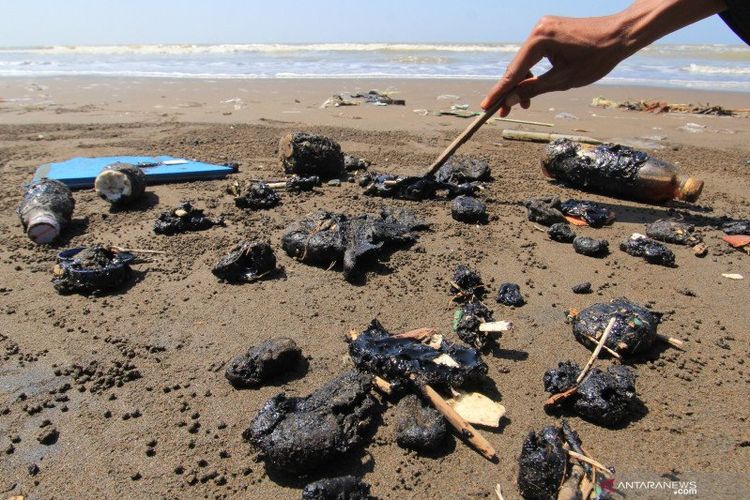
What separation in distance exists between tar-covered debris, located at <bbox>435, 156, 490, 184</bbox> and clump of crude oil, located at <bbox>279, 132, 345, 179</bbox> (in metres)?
1.49

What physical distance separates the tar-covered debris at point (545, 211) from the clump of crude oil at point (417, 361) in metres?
2.91

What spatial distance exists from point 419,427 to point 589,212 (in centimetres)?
402

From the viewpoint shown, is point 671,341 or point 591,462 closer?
point 591,462

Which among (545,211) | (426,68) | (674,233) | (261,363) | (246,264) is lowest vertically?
(261,363)

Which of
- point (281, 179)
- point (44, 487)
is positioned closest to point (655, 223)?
point (281, 179)

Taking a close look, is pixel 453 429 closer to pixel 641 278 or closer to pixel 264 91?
pixel 641 278

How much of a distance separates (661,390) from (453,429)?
1434 millimetres

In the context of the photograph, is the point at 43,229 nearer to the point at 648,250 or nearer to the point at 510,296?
the point at 510,296

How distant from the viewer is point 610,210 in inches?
241

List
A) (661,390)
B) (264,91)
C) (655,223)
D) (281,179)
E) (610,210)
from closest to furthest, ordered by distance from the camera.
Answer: (661,390), (655,223), (610,210), (281,179), (264,91)

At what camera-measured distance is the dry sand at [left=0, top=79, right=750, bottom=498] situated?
2678mm

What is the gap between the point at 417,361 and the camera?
10.3 feet

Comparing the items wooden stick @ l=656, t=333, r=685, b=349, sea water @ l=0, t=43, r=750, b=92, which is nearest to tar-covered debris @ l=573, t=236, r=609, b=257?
wooden stick @ l=656, t=333, r=685, b=349

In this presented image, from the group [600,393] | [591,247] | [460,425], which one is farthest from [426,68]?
[460,425]
